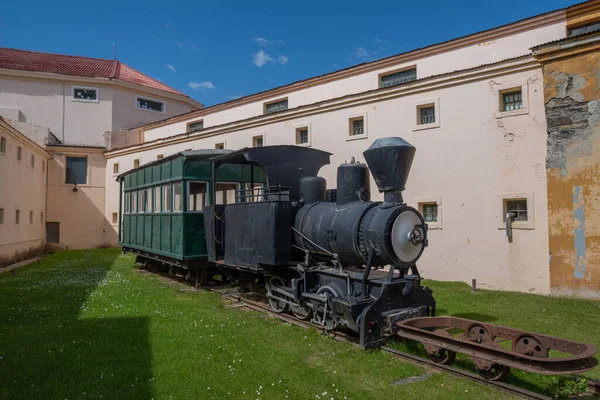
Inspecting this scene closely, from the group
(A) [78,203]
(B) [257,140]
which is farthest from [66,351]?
(A) [78,203]

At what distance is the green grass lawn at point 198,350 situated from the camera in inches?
193

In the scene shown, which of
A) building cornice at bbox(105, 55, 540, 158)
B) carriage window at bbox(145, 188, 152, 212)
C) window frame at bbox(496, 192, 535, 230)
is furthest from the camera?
carriage window at bbox(145, 188, 152, 212)

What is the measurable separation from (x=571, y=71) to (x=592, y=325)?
6322 millimetres

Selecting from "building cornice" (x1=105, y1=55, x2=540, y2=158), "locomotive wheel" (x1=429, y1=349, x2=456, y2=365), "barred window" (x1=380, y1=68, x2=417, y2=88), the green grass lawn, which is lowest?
the green grass lawn

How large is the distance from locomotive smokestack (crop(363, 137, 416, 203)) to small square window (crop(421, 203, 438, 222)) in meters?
7.34

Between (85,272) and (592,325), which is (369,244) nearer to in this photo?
(592,325)

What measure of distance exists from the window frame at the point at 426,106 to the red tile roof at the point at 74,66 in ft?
64.0

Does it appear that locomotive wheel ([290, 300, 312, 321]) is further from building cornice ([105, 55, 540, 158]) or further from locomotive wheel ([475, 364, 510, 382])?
building cornice ([105, 55, 540, 158])

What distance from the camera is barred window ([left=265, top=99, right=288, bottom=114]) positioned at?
1934cm

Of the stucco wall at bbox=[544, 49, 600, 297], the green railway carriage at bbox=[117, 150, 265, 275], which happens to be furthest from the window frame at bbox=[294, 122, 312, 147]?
the stucco wall at bbox=[544, 49, 600, 297]

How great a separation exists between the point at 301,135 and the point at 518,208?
829 centimetres

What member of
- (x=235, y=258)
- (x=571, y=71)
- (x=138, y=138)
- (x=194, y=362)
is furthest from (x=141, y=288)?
(x=138, y=138)

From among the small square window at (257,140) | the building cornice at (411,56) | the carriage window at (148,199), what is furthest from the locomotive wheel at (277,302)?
the small square window at (257,140)

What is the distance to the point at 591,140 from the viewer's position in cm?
1054
